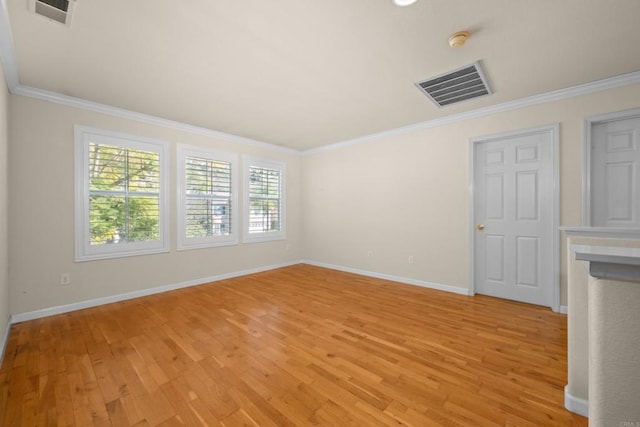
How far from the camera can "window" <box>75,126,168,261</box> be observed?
3.25 meters

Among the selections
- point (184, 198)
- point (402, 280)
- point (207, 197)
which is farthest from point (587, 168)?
point (184, 198)

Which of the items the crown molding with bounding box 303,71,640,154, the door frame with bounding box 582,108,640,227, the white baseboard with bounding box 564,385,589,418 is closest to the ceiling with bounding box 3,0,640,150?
the crown molding with bounding box 303,71,640,154

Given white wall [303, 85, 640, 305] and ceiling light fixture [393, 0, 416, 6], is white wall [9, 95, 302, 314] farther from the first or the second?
ceiling light fixture [393, 0, 416, 6]

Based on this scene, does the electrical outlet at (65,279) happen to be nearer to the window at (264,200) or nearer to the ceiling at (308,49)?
the ceiling at (308,49)

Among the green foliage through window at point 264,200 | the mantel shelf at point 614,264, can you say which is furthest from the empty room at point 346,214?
the green foliage through window at point 264,200

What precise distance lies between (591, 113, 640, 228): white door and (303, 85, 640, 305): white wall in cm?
15

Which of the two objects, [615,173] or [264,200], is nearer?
[615,173]

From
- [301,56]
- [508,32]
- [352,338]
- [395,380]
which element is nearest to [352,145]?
[301,56]

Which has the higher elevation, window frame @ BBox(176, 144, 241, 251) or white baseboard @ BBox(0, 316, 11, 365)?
window frame @ BBox(176, 144, 241, 251)

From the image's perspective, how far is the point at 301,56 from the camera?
91.4 inches

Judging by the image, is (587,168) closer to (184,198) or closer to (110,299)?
(184,198)

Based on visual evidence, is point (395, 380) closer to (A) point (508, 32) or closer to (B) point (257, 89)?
(A) point (508, 32)

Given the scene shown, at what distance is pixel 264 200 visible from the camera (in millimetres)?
5352

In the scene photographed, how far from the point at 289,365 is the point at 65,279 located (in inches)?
122
